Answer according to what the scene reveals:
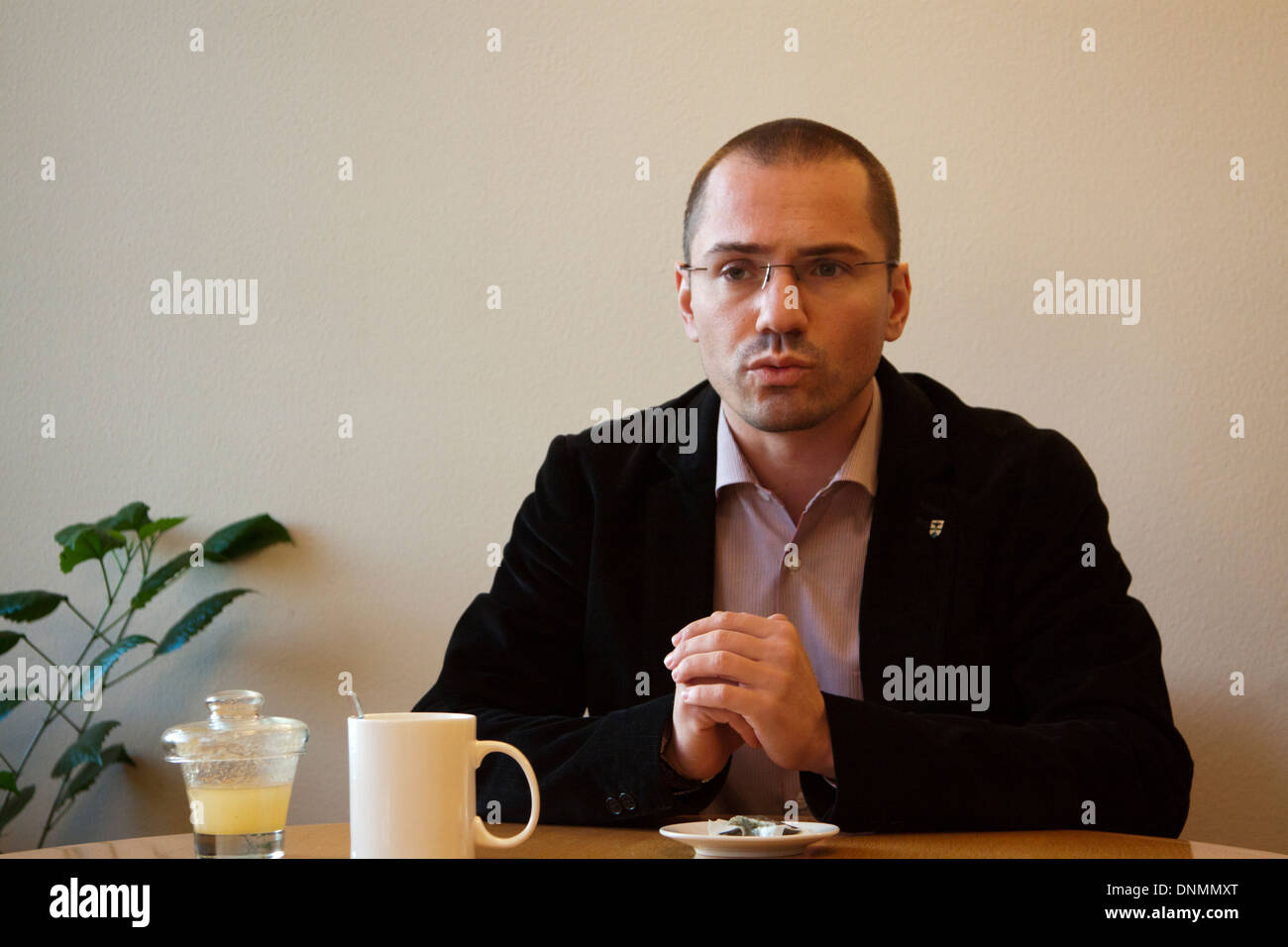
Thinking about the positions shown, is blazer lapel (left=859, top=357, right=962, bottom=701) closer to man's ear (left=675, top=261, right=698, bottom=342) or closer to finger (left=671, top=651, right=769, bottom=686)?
man's ear (left=675, top=261, right=698, bottom=342)

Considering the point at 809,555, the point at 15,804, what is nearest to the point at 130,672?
the point at 15,804

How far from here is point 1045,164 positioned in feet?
7.47

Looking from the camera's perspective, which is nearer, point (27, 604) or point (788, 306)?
point (788, 306)

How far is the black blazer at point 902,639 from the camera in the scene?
1.29 metres

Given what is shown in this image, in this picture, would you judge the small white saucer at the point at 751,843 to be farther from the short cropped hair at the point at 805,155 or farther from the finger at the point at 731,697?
the short cropped hair at the point at 805,155

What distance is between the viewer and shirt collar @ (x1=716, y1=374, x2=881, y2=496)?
173cm

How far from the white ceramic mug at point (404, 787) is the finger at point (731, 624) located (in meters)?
0.30

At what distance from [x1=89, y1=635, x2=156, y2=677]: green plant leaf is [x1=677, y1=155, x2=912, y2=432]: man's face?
131 cm

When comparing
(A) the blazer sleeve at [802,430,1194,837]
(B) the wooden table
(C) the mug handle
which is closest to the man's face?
(A) the blazer sleeve at [802,430,1194,837]

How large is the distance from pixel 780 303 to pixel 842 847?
2.44 feet

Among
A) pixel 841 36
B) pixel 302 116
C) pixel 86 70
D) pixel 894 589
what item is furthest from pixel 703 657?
pixel 86 70

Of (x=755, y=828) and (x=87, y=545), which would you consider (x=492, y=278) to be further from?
(x=755, y=828)

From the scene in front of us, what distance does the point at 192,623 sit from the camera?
236cm
